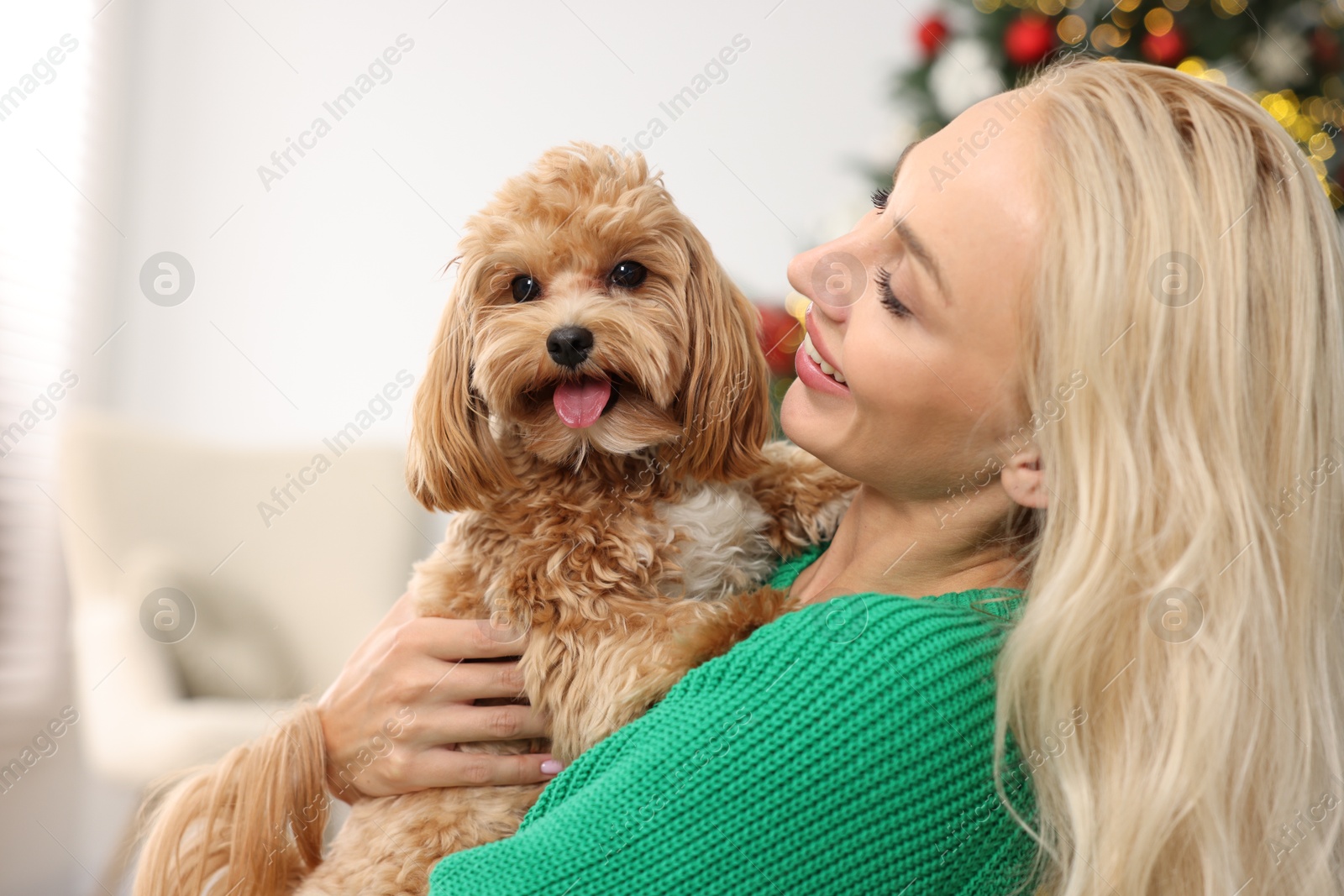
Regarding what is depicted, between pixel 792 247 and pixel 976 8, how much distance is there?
0.99 metres

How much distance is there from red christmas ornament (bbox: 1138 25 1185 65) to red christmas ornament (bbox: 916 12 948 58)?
570mm

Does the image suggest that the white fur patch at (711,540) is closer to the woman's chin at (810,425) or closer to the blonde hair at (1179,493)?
the woman's chin at (810,425)

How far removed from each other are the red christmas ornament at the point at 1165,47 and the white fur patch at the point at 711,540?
2.02 meters

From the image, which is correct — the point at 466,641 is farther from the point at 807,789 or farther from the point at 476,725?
the point at 807,789

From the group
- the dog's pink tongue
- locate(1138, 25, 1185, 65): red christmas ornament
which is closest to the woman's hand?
the dog's pink tongue

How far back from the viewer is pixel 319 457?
330cm

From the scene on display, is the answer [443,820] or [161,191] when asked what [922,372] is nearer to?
[443,820]

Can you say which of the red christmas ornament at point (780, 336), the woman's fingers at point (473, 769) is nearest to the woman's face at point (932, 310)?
the woman's fingers at point (473, 769)

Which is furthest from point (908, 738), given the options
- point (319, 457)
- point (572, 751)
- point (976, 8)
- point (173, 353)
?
point (173, 353)

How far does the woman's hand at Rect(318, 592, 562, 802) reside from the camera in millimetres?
1386

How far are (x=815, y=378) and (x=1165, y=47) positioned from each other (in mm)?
2039

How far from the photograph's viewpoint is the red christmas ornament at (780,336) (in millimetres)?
2865

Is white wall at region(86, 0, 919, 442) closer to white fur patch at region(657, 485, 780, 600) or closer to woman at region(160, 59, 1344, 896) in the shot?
white fur patch at region(657, 485, 780, 600)

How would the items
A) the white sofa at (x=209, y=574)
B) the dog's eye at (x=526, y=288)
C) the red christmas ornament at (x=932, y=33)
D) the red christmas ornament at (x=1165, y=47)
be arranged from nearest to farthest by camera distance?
the dog's eye at (x=526, y=288) → the red christmas ornament at (x=1165, y=47) → the red christmas ornament at (x=932, y=33) → the white sofa at (x=209, y=574)
